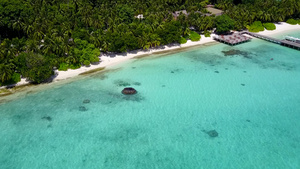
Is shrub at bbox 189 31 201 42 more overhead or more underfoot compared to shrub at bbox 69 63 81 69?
more overhead

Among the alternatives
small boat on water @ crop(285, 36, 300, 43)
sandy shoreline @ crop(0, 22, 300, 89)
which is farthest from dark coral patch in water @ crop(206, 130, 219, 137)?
small boat on water @ crop(285, 36, 300, 43)

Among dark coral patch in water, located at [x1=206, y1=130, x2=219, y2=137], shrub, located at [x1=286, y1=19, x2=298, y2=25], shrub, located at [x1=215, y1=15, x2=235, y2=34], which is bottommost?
dark coral patch in water, located at [x1=206, y1=130, x2=219, y2=137]

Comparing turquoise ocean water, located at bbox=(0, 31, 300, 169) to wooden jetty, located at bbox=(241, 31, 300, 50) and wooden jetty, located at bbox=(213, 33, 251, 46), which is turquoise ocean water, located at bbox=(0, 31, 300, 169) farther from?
wooden jetty, located at bbox=(213, 33, 251, 46)

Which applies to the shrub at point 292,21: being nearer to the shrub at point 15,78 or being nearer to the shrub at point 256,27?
the shrub at point 256,27

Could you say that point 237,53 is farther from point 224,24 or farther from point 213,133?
point 213,133

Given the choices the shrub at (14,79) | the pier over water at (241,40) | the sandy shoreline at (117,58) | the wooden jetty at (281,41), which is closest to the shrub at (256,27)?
the sandy shoreline at (117,58)

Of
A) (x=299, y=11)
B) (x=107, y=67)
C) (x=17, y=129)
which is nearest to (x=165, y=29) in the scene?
(x=107, y=67)
